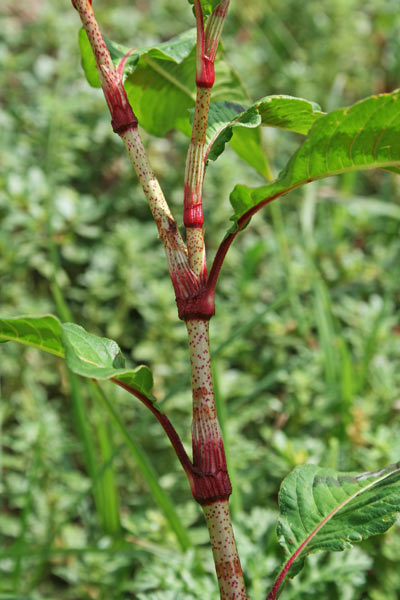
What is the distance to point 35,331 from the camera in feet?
2.16

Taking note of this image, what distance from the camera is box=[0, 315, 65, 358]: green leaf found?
24.8 inches

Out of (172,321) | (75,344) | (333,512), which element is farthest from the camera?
(172,321)

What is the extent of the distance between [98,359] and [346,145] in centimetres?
36

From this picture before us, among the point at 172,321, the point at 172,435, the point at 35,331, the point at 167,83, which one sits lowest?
the point at 172,435

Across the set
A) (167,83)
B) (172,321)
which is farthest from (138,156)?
(172,321)

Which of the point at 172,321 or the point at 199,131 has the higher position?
→ the point at 172,321

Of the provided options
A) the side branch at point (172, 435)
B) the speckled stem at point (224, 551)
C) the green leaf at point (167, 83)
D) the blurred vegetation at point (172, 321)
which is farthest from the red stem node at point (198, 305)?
the blurred vegetation at point (172, 321)

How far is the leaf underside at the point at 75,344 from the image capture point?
2.02 feet

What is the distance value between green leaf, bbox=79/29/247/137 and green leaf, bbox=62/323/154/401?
1.41ft

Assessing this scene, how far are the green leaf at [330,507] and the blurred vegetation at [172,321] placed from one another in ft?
1.34

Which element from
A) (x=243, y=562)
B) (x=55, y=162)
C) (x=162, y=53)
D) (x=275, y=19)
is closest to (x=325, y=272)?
(x=55, y=162)

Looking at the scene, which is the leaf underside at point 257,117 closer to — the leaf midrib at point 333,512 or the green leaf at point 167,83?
the green leaf at point 167,83

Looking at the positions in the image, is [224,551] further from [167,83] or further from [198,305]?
[167,83]

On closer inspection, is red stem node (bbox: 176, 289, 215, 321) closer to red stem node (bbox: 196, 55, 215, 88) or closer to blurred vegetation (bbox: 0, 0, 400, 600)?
red stem node (bbox: 196, 55, 215, 88)
